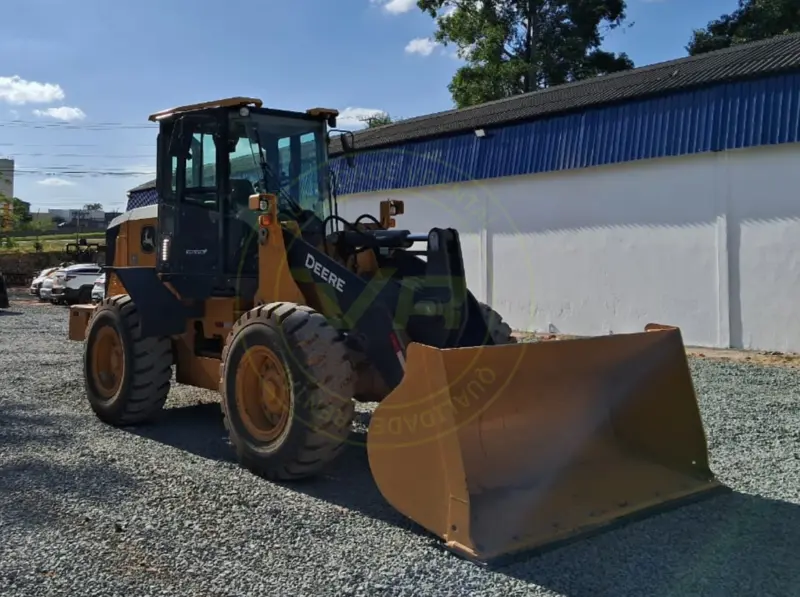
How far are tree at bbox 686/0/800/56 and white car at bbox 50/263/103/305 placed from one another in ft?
83.0

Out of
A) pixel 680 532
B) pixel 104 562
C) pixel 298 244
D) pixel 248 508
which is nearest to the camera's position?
pixel 104 562

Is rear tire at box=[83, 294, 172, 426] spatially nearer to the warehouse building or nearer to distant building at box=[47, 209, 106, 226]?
the warehouse building

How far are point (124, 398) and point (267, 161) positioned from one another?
2692 mm

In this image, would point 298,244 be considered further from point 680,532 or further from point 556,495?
point 680,532

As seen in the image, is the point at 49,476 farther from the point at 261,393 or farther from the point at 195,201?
the point at 195,201

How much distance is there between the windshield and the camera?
6.73m

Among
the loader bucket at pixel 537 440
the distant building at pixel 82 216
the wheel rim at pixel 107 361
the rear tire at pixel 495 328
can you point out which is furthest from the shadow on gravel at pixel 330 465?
the distant building at pixel 82 216

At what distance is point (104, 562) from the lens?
162 inches

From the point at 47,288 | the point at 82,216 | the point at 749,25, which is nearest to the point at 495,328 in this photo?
the point at 47,288

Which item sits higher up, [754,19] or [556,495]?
[754,19]

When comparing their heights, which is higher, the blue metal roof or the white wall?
the blue metal roof

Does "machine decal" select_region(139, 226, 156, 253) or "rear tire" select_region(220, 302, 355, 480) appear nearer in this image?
"rear tire" select_region(220, 302, 355, 480)

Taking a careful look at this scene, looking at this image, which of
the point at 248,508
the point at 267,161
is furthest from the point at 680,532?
the point at 267,161

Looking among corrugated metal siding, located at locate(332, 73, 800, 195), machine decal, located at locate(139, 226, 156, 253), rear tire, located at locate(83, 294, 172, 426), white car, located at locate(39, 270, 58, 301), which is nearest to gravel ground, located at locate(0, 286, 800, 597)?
rear tire, located at locate(83, 294, 172, 426)
